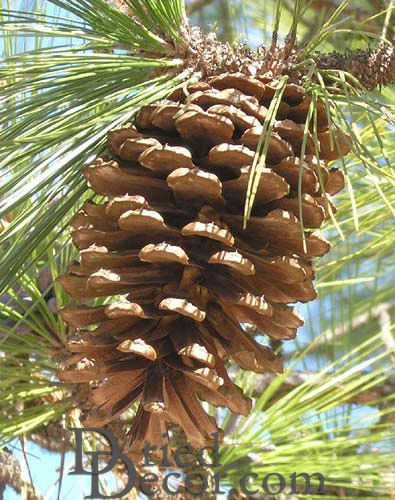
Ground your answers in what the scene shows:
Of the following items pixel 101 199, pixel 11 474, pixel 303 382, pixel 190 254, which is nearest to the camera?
pixel 190 254

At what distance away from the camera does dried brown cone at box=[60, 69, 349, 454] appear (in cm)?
69

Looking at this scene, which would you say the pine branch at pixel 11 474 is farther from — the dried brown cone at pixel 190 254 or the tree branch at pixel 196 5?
the tree branch at pixel 196 5

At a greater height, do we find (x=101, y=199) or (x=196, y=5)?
(x=196, y=5)

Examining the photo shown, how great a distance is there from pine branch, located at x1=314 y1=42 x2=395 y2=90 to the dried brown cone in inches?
3.1

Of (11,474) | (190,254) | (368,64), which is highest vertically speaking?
(368,64)

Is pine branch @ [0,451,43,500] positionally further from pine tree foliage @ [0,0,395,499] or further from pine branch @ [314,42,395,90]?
pine branch @ [314,42,395,90]

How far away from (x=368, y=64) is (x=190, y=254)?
0.85 feet

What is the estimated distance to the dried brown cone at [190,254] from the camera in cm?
69

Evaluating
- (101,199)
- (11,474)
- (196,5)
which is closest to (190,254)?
(101,199)

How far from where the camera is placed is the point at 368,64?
0.78m

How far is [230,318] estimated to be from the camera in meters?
0.73

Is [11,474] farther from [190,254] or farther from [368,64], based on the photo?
[368,64]

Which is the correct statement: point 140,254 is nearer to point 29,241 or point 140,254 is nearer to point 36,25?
point 29,241

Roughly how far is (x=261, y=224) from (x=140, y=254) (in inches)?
4.5
